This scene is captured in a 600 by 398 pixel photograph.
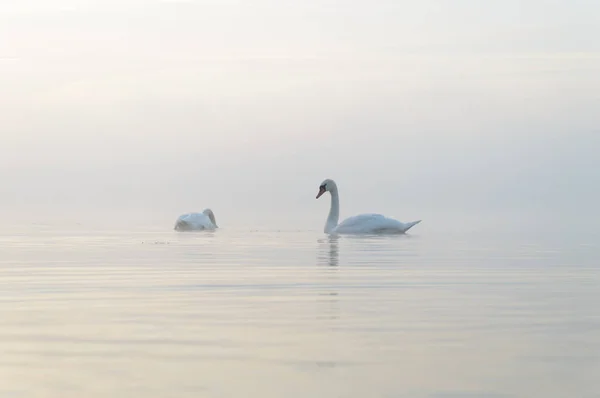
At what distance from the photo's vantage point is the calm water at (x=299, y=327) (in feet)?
25.1

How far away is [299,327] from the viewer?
1044 cm

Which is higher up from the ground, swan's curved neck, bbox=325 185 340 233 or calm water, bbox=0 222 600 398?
swan's curved neck, bbox=325 185 340 233

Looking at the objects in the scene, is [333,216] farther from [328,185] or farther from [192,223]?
[192,223]

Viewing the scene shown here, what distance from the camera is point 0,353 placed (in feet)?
29.3

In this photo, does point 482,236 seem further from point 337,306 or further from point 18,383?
point 18,383

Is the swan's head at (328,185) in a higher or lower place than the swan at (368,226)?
higher

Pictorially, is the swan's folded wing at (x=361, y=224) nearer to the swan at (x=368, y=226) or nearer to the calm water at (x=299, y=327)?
the swan at (x=368, y=226)

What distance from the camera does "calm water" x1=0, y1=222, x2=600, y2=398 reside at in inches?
301

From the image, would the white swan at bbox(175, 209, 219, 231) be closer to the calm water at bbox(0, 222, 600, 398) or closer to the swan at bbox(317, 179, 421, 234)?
the swan at bbox(317, 179, 421, 234)

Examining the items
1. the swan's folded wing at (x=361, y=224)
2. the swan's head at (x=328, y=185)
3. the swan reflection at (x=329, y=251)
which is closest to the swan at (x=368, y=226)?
the swan's folded wing at (x=361, y=224)

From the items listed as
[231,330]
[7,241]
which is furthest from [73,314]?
[7,241]

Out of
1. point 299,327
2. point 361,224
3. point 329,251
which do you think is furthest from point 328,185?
point 299,327

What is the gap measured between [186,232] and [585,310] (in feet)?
75.9

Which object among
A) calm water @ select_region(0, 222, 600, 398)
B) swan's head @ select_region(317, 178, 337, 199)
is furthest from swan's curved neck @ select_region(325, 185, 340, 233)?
calm water @ select_region(0, 222, 600, 398)
